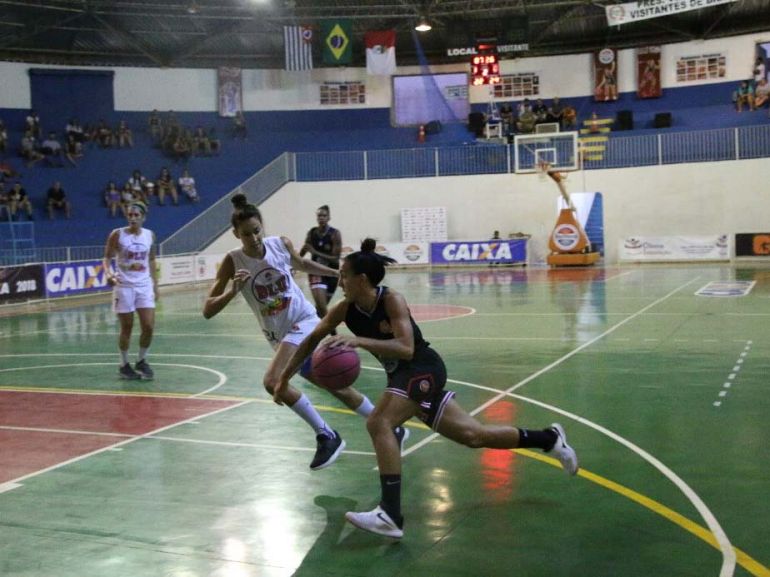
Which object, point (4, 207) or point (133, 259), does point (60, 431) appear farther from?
point (4, 207)

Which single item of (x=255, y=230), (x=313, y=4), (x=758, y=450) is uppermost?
(x=313, y=4)

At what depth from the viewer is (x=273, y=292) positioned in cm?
722

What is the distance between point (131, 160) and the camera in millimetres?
38250

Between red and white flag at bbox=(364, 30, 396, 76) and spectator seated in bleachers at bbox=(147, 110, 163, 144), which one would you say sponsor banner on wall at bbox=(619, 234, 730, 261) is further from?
spectator seated in bleachers at bbox=(147, 110, 163, 144)

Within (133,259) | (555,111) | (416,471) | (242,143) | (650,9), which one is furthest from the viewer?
(242,143)

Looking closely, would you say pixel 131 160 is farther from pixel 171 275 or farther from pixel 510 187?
pixel 510 187

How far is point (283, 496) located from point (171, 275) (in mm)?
24688

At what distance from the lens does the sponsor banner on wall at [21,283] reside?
23375 millimetres

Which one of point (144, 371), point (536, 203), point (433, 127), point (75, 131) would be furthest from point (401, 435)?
point (433, 127)

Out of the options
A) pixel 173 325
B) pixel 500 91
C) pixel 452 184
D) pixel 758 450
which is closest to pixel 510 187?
pixel 452 184

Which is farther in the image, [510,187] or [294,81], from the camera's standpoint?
[294,81]

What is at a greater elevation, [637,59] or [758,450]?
[637,59]

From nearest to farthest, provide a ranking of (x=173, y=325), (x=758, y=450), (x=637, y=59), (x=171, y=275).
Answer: (x=758, y=450) < (x=173, y=325) < (x=171, y=275) < (x=637, y=59)

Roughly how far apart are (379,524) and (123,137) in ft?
120
